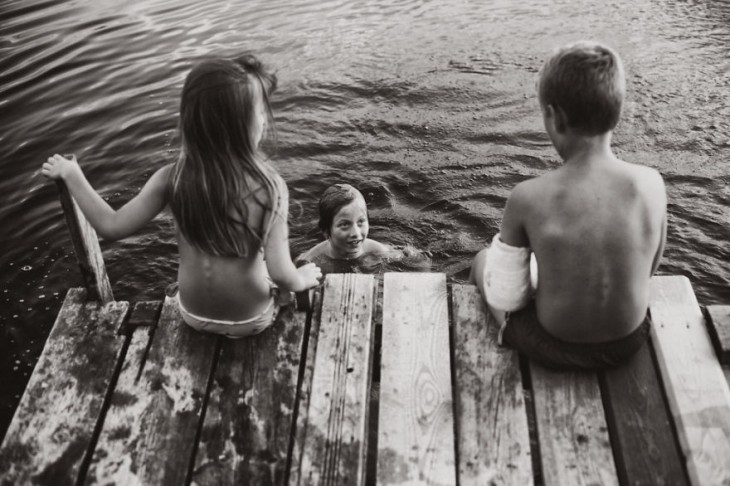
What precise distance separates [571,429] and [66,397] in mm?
2238

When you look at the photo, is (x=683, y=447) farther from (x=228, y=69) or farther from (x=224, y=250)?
(x=228, y=69)

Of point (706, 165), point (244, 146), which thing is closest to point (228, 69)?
point (244, 146)

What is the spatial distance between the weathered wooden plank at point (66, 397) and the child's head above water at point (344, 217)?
5.94ft

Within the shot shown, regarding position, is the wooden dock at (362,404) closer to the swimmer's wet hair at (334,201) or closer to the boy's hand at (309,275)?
the boy's hand at (309,275)

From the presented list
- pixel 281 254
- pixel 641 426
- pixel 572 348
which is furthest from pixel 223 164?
pixel 641 426

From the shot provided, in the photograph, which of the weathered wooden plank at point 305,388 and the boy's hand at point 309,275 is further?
→ the boy's hand at point 309,275

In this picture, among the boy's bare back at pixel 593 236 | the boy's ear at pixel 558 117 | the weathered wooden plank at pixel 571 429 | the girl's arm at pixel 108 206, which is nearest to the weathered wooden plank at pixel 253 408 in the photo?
the girl's arm at pixel 108 206

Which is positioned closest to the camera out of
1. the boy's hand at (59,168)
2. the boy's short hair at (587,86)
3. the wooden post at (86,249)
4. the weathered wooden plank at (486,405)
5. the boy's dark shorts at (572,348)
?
the boy's short hair at (587,86)

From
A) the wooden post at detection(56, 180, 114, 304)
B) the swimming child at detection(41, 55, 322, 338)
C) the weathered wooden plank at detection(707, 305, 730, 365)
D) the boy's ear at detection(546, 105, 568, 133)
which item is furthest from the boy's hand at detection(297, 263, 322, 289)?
the weathered wooden plank at detection(707, 305, 730, 365)

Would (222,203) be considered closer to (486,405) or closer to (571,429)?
(486,405)

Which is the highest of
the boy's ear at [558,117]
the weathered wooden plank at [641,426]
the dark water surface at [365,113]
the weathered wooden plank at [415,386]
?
the boy's ear at [558,117]

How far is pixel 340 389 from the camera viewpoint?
9.35ft

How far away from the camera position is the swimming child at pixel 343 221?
15.5 feet

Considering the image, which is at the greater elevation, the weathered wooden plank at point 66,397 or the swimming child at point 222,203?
the swimming child at point 222,203
